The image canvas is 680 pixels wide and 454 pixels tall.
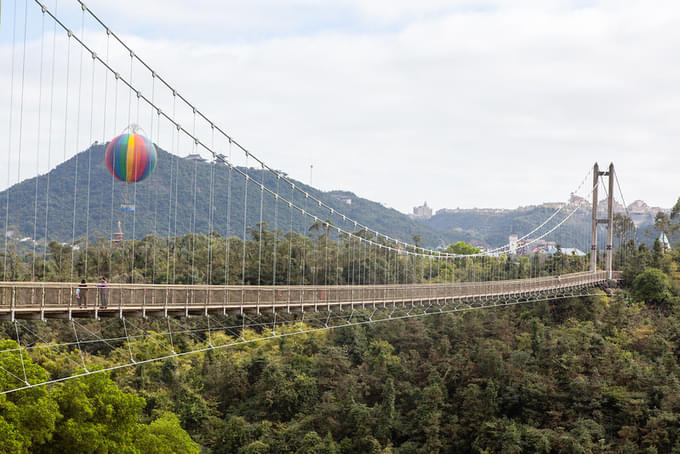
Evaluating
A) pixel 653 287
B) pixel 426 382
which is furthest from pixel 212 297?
pixel 653 287

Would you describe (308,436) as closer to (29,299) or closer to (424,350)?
(424,350)

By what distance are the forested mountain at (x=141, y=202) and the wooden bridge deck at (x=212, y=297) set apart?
15843 mm

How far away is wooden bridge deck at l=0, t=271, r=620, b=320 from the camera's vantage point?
1335 cm

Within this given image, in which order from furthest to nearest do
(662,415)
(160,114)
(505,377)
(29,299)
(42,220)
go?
1. (42,220)
2. (505,377)
3. (662,415)
4. (160,114)
5. (29,299)

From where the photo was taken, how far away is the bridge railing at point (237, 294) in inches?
528

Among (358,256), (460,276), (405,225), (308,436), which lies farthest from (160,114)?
(405,225)

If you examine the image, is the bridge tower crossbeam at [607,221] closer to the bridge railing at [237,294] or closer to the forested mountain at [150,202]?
the bridge railing at [237,294]

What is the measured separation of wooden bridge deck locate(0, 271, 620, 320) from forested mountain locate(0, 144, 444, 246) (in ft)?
52.0

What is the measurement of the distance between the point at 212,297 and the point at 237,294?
1230 millimetres

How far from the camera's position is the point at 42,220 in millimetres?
46750

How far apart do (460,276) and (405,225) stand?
201 feet

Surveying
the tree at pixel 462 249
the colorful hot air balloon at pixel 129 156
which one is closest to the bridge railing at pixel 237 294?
the colorful hot air balloon at pixel 129 156

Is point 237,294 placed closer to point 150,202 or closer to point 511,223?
point 150,202

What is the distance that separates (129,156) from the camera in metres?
21.2
